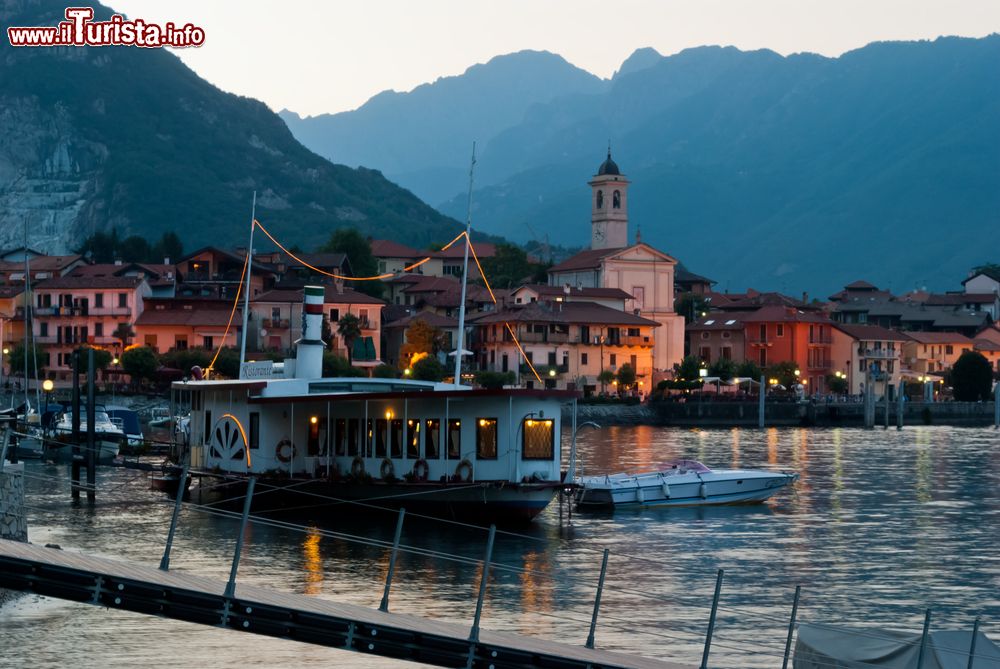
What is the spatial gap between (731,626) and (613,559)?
9357 mm

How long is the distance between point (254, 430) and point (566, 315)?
77975 millimetres

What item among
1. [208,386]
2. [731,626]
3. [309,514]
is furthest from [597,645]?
[208,386]

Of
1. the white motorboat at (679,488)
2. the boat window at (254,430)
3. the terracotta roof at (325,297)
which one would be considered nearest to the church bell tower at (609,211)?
the terracotta roof at (325,297)

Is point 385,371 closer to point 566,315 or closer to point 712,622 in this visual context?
point 566,315

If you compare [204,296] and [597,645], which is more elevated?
[204,296]

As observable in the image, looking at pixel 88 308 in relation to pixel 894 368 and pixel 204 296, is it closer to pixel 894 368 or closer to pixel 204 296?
pixel 204 296

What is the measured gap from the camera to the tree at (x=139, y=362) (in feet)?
344

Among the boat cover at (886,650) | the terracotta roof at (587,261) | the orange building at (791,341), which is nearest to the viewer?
the boat cover at (886,650)

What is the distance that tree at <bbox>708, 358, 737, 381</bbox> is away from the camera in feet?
433

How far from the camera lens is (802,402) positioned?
125 metres

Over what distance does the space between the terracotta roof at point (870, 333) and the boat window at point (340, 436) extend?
106 metres

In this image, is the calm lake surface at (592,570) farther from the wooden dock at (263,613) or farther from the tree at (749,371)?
the tree at (749,371)

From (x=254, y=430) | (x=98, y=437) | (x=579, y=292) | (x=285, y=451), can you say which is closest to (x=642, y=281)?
(x=579, y=292)

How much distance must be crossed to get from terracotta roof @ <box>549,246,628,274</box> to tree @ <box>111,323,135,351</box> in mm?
45569
